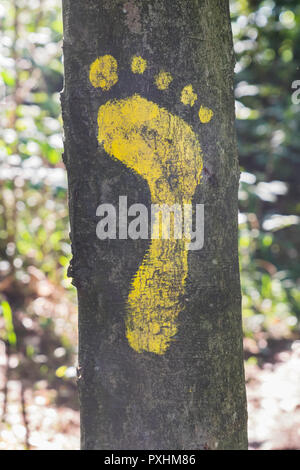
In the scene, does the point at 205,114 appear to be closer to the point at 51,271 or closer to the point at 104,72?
the point at 104,72

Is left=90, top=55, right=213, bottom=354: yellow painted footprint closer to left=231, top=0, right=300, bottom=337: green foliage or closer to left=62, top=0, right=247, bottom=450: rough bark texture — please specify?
left=62, top=0, right=247, bottom=450: rough bark texture

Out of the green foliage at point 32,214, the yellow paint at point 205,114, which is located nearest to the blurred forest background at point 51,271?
the green foliage at point 32,214

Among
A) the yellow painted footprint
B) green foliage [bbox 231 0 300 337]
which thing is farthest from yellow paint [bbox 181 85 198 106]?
green foliage [bbox 231 0 300 337]

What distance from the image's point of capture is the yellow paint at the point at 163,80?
906 millimetres

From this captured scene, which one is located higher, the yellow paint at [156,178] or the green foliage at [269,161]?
the green foliage at [269,161]

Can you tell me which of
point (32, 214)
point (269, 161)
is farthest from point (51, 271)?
point (269, 161)

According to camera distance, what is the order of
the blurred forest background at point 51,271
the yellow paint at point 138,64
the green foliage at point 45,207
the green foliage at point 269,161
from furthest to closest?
the green foliage at point 269,161 < the green foliage at point 45,207 < the blurred forest background at point 51,271 < the yellow paint at point 138,64

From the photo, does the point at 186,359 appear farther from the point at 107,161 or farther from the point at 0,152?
the point at 0,152

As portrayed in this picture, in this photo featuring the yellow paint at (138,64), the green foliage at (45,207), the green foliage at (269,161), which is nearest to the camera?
the yellow paint at (138,64)

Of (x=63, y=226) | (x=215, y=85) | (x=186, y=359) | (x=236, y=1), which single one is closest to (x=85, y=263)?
(x=186, y=359)

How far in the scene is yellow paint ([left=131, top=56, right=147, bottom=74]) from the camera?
2.96 feet

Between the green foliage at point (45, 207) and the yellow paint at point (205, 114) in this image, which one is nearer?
the yellow paint at point (205, 114)

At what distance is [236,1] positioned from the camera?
4.32 m

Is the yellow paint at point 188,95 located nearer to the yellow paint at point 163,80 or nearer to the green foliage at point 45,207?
the yellow paint at point 163,80
